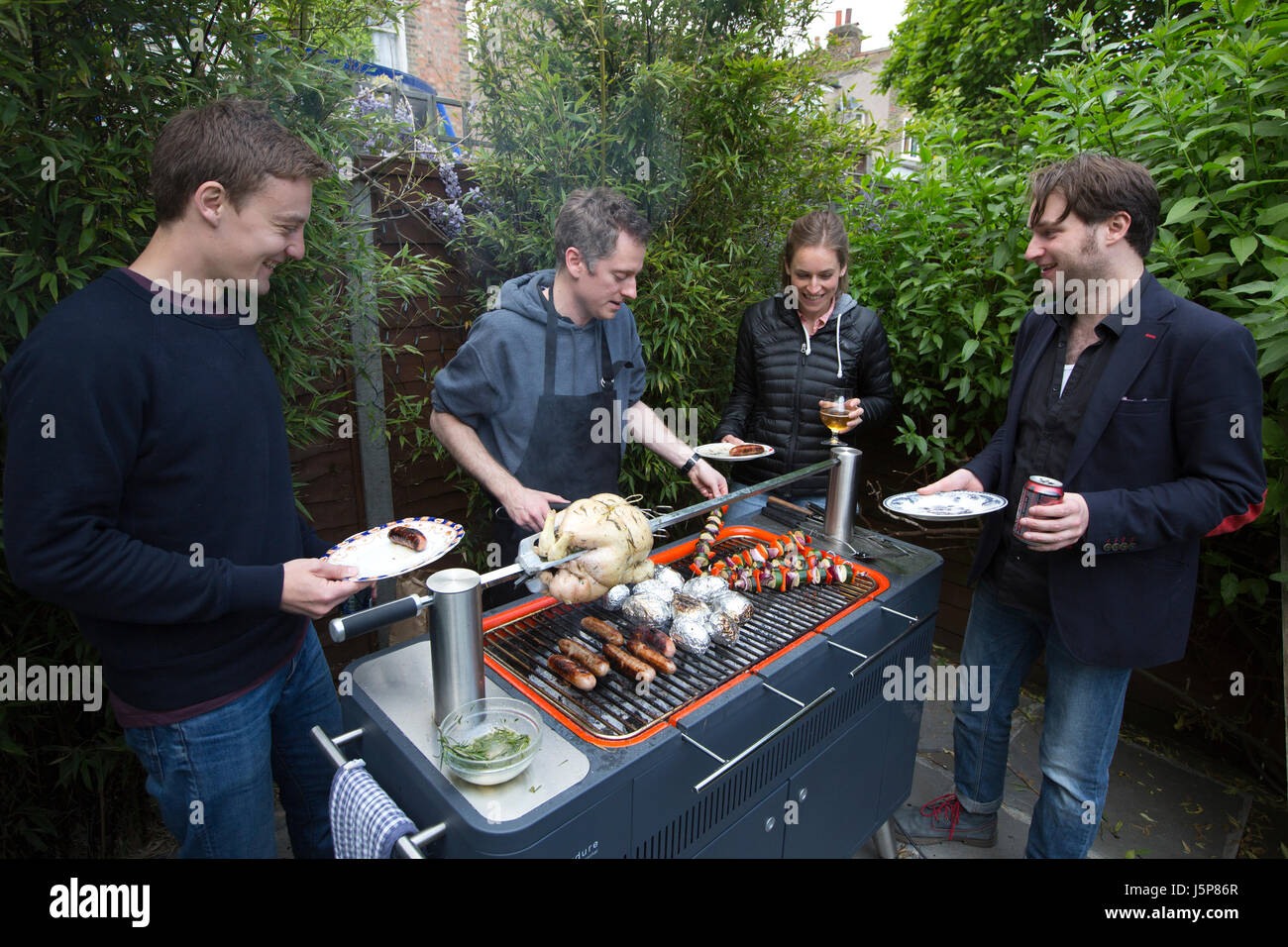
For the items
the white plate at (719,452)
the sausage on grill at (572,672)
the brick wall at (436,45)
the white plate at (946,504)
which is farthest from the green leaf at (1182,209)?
the brick wall at (436,45)

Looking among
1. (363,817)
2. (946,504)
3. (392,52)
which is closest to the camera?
(363,817)

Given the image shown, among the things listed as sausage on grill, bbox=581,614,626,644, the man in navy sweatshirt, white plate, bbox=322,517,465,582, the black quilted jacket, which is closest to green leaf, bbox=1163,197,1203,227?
the black quilted jacket

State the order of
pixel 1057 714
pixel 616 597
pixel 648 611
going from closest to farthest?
pixel 648 611 < pixel 616 597 < pixel 1057 714

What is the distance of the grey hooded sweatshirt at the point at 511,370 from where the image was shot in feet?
9.53

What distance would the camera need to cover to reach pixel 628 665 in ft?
6.20

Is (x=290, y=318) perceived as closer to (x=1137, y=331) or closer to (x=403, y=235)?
(x=403, y=235)

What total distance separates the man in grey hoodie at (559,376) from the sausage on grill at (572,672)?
94 centimetres

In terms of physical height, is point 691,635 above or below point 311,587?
below

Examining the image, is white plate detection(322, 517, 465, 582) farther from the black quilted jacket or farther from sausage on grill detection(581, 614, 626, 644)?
the black quilted jacket

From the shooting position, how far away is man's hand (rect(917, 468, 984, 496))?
2793 mm

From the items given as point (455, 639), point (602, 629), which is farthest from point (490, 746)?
point (602, 629)

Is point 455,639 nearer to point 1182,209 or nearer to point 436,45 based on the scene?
point 1182,209

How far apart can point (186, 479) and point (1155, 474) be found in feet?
9.74

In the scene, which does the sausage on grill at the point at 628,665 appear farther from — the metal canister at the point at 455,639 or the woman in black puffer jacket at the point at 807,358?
the woman in black puffer jacket at the point at 807,358
